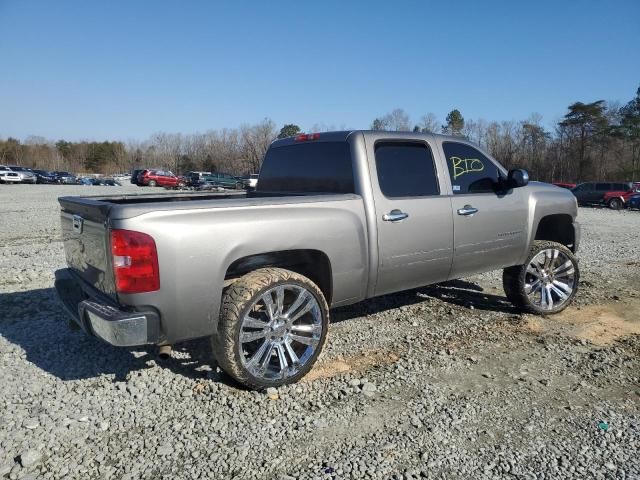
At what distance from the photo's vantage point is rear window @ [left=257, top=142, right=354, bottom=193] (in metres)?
4.04

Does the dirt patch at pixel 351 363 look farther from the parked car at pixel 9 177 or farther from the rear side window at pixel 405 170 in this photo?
the parked car at pixel 9 177

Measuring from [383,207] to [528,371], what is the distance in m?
1.81

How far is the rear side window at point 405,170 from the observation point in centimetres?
404

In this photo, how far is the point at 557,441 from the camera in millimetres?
2807

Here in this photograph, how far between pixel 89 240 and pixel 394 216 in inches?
93.6

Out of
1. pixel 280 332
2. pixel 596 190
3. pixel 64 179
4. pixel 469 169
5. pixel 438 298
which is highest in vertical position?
pixel 64 179

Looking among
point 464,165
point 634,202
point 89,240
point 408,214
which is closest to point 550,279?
point 464,165

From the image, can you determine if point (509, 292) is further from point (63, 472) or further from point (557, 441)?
point (63, 472)

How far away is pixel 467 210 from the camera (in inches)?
176

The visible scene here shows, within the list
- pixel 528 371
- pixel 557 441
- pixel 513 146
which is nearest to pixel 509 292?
pixel 528 371

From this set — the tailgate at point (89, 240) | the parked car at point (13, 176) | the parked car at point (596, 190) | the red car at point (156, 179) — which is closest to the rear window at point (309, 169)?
the tailgate at point (89, 240)

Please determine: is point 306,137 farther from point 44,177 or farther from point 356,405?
point 44,177

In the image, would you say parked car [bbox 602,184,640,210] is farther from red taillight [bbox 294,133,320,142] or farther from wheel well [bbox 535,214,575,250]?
red taillight [bbox 294,133,320,142]

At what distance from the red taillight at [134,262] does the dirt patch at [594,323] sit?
12.5 feet
